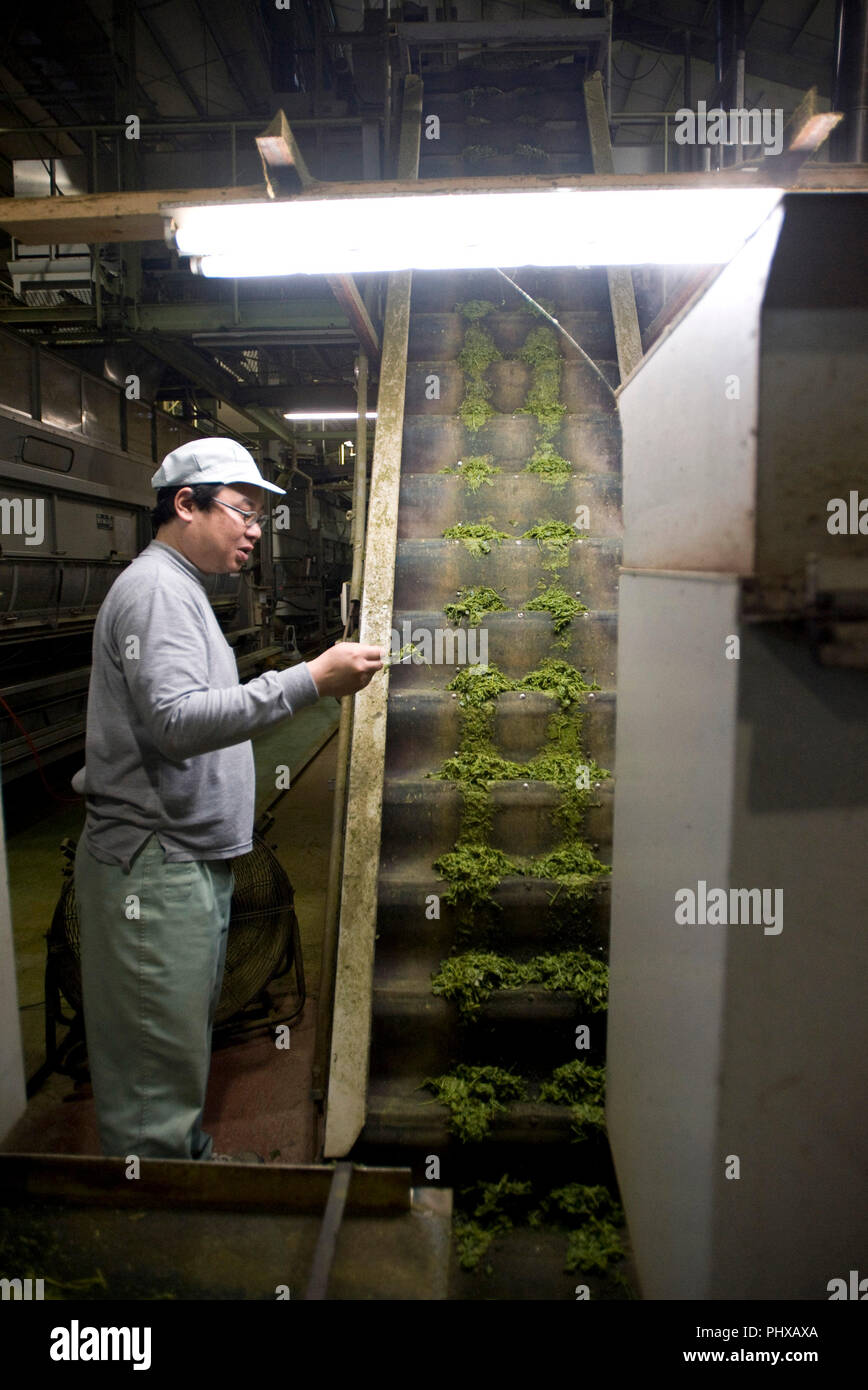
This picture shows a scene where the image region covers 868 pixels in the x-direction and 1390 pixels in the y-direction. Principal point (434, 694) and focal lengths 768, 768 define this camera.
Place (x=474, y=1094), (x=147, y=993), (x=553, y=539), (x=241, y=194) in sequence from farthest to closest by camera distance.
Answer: (x=553, y=539) → (x=474, y=1094) → (x=147, y=993) → (x=241, y=194)

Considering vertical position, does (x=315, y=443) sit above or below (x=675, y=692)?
above

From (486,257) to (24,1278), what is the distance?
236cm

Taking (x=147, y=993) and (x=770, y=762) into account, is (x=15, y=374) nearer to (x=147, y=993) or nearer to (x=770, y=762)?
(x=147, y=993)

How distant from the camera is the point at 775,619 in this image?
4.06 ft

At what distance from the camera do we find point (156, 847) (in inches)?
89.4

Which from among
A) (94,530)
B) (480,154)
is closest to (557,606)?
(480,154)

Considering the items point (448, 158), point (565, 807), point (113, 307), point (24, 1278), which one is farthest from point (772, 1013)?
point (113, 307)

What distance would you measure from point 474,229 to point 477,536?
261 centimetres

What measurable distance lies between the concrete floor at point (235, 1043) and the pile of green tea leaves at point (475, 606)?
229 cm

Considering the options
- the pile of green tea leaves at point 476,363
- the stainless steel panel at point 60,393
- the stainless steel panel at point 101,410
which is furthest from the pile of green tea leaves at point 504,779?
the stainless steel panel at point 101,410

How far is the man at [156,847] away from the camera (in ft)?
7.32

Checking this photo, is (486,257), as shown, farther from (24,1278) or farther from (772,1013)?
(24,1278)
